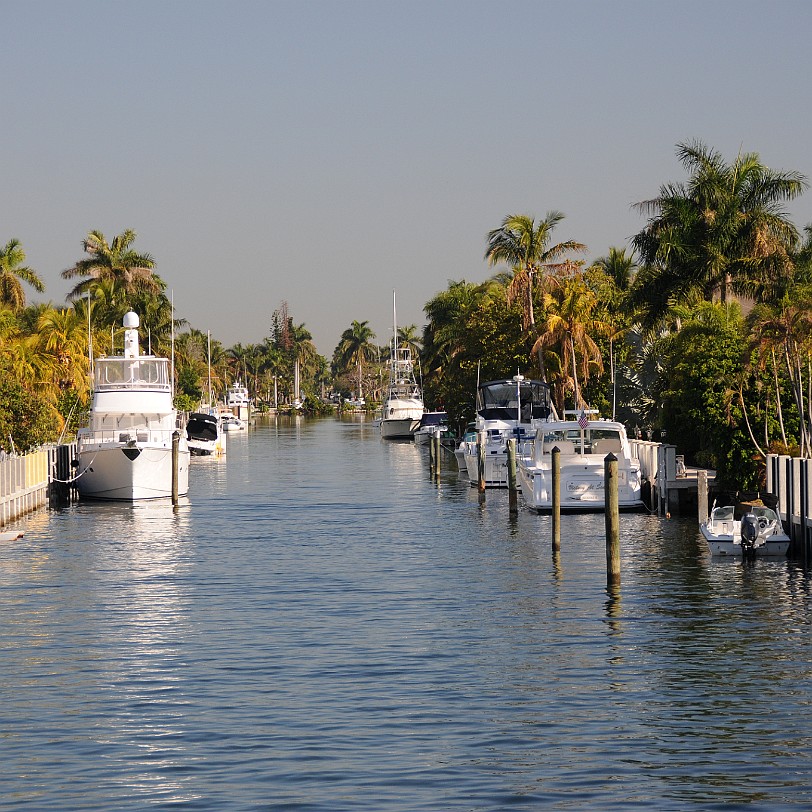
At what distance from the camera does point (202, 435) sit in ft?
289

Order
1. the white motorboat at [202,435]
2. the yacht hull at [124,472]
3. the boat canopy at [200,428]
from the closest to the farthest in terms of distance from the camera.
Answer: the yacht hull at [124,472] < the boat canopy at [200,428] < the white motorboat at [202,435]

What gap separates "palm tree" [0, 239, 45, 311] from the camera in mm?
91625

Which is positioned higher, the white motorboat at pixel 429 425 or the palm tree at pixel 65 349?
the palm tree at pixel 65 349

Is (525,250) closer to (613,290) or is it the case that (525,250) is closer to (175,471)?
(613,290)

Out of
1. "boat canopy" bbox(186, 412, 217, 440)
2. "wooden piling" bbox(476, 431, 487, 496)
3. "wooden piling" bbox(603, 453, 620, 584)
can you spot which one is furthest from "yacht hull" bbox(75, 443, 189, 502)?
"boat canopy" bbox(186, 412, 217, 440)

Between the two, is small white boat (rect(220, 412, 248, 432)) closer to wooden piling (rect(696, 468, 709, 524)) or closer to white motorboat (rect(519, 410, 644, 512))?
white motorboat (rect(519, 410, 644, 512))

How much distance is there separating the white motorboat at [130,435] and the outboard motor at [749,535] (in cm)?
2740

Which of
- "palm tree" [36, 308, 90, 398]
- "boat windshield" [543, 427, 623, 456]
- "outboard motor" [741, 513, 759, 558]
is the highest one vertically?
"palm tree" [36, 308, 90, 398]

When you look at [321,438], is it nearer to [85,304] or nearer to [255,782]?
[85,304]

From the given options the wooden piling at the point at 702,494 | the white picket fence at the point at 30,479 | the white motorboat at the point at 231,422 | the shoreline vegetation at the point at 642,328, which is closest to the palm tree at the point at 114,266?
the shoreline vegetation at the point at 642,328

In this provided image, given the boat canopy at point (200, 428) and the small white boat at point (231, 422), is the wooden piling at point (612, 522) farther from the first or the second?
the small white boat at point (231, 422)

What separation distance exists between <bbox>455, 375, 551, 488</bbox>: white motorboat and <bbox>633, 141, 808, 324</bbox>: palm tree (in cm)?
993

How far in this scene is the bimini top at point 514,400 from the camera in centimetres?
7088

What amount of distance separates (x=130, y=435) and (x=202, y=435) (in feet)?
103
